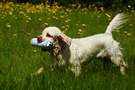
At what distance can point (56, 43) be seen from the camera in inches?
130

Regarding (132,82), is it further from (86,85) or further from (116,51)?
(116,51)

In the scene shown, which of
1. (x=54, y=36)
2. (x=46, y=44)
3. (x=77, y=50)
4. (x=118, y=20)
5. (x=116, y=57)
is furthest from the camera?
(x=118, y=20)

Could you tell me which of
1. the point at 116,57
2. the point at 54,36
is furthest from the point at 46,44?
the point at 116,57

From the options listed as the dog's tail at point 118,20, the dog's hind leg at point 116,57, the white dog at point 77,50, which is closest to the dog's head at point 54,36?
the white dog at point 77,50

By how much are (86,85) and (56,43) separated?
956 mm

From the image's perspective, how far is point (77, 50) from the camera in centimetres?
352

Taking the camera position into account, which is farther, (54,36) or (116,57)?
(116,57)

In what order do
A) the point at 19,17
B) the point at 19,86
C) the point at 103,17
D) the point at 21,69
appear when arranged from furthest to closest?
1. the point at 103,17
2. the point at 19,17
3. the point at 21,69
4. the point at 19,86

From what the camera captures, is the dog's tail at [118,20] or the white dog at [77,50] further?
the dog's tail at [118,20]

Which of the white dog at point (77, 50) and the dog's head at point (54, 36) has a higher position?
the dog's head at point (54, 36)

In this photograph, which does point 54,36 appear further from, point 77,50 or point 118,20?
point 118,20

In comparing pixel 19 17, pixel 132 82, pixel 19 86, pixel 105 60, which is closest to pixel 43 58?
pixel 105 60

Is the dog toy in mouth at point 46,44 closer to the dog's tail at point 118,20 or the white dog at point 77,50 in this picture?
the white dog at point 77,50

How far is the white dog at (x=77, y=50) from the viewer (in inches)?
129
